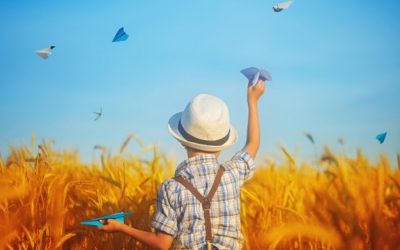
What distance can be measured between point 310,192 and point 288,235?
0.73 feet

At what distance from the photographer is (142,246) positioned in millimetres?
2904

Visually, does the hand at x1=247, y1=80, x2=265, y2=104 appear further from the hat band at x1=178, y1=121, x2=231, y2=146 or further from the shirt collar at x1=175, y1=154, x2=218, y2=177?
the shirt collar at x1=175, y1=154, x2=218, y2=177

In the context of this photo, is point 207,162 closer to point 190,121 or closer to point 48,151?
point 190,121

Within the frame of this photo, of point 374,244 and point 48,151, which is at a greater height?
point 48,151

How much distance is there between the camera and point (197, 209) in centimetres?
215

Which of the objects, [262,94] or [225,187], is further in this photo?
[262,94]

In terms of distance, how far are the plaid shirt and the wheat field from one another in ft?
1.14

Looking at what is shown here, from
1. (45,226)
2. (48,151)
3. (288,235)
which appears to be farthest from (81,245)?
(288,235)

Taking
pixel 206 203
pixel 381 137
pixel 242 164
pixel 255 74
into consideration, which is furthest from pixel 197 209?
pixel 381 137

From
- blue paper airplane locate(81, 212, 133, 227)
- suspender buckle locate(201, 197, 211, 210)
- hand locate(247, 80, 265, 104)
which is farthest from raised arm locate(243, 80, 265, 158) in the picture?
blue paper airplane locate(81, 212, 133, 227)

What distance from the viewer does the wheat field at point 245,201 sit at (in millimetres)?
2332

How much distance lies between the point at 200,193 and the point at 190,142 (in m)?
0.22

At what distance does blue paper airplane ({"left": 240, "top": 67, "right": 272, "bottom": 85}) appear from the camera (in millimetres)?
2547

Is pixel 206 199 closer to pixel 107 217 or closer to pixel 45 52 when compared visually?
pixel 107 217
